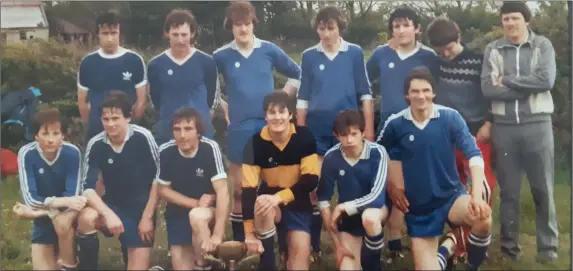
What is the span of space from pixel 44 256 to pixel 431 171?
2120 millimetres

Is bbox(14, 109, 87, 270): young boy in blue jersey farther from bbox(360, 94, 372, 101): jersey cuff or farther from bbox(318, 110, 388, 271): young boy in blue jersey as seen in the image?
bbox(360, 94, 372, 101): jersey cuff

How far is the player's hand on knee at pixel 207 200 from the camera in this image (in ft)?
10.5

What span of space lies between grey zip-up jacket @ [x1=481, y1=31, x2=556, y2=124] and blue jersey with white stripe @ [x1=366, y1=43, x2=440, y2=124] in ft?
0.97

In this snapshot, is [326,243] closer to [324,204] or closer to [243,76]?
[324,204]

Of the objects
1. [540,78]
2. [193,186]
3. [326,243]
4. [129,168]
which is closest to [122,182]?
[129,168]

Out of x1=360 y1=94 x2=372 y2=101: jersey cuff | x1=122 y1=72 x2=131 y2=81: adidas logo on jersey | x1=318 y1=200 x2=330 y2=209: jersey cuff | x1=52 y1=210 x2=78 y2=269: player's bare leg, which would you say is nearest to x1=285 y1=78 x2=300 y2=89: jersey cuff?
x1=360 y1=94 x2=372 y2=101: jersey cuff

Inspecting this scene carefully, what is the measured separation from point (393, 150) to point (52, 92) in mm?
1865

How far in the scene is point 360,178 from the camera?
313 centimetres

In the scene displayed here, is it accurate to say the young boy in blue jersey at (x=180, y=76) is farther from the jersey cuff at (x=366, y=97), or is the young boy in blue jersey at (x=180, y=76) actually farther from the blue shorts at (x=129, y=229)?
the jersey cuff at (x=366, y=97)

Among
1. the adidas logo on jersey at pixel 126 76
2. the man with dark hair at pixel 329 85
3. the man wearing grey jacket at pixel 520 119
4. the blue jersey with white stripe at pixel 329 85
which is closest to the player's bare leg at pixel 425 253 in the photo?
the man wearing grey jacket at pixel 520 119

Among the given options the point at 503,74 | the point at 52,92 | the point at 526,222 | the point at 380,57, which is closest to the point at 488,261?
the point at 526,222

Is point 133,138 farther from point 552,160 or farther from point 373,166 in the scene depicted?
point 552,160

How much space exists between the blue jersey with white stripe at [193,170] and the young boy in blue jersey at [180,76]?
8 centimetres

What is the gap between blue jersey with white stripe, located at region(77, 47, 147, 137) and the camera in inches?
127
